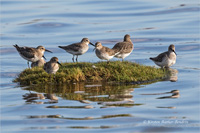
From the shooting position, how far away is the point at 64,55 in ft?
80.7

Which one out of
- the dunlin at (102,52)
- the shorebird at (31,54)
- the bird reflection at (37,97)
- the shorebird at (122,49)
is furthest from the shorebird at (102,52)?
the bird reflection at (37,97)

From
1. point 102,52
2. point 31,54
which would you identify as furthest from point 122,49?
point 31,54

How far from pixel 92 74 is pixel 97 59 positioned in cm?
596

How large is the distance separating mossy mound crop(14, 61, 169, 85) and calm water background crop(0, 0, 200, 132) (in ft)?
1.45

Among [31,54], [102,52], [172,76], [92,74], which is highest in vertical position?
[31,54]

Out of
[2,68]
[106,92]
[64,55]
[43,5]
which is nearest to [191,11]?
[43,5]

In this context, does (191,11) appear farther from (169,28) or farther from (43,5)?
(43,5)

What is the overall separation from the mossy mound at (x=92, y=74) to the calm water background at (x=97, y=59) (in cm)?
44

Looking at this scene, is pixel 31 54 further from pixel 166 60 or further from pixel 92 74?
pixel 166 60

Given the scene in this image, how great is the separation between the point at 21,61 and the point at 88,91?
861cm

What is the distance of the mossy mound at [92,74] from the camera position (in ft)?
55.3

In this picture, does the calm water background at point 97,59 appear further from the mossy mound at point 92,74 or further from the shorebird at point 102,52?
the shorebird at point 102,52

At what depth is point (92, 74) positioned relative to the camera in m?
17.1

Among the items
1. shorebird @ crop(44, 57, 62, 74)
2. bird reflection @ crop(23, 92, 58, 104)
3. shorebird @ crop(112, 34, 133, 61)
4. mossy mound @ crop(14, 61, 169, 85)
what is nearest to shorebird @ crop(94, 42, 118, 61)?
mossy mound @ crop(14, 61, 169, 85)
